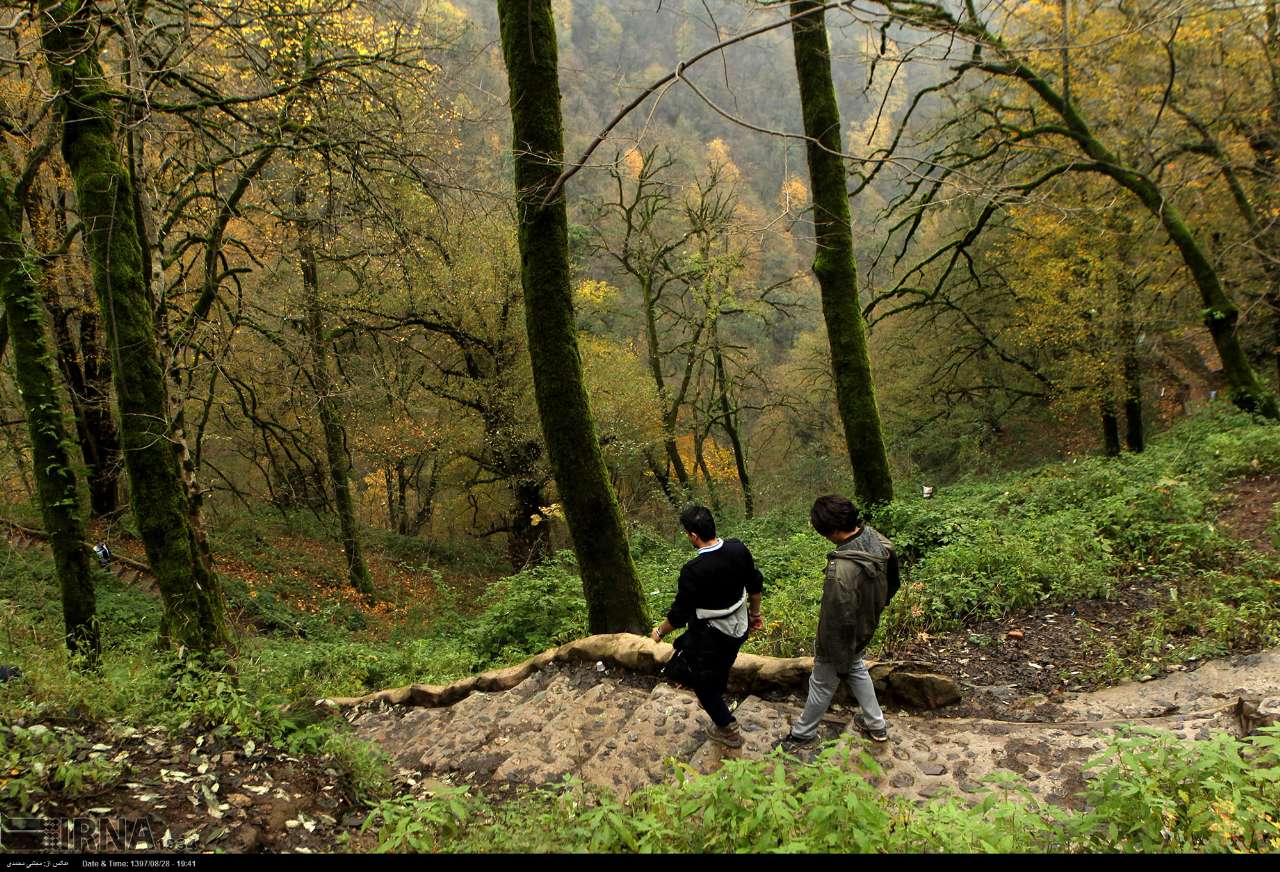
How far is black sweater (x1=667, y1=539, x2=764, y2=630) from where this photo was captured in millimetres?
4434

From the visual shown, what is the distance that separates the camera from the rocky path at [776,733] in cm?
409

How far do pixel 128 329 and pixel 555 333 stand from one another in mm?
3681

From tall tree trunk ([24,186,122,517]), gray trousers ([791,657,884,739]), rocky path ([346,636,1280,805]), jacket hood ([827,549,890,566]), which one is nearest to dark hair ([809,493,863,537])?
jacket hood ([827,549,890,566])

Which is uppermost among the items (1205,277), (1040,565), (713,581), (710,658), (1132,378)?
(1205,277)

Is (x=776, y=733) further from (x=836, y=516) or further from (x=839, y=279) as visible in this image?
(x=839, y=279)

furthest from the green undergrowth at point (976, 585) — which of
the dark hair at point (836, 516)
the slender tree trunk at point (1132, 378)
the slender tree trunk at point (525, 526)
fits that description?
the slender tree trunk at point (525, 526)

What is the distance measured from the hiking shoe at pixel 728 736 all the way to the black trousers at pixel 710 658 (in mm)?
140

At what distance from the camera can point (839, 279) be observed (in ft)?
28.5

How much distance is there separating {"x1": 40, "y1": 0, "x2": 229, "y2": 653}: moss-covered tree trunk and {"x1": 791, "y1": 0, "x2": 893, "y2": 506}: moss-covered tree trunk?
23.4 ft

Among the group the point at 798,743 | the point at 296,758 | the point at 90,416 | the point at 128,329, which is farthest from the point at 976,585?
the point at 90,416

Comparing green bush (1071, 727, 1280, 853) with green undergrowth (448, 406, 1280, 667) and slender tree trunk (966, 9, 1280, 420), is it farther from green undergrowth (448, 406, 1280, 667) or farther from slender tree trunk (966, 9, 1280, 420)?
slender tree trunk (966, 9, 1280, 420)

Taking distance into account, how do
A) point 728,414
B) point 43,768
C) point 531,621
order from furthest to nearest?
point 728,414 < point 531,621 < point 43,768

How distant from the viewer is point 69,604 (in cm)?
672

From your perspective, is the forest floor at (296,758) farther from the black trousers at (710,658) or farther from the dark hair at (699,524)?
the dark hair at (699,524)
